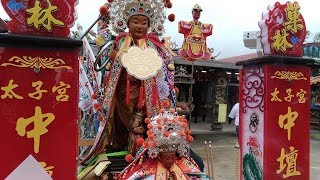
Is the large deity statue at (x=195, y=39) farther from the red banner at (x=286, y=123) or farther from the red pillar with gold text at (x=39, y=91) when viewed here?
the red pillar with gold text at (x=39, y=91)

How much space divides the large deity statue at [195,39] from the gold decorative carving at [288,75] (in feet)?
6.11

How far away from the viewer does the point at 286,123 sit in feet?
12.5

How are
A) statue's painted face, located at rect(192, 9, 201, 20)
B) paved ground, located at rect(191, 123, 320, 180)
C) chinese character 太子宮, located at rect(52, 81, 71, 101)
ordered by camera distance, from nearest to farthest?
1. chinese character 太子宮, located at rect(52, 81, 71, 101)
2. statue's painted face, located at rect(192, 9, 201, 20)
3. paved ground, located at rect(191, 123, 320, 180)

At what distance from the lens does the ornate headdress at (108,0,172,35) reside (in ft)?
13.8

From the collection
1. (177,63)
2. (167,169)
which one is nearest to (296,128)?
(167,169)

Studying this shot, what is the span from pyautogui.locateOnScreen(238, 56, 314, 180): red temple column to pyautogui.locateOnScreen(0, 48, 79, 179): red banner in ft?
6.43

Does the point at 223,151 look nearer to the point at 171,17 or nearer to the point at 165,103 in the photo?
the point at 171,17

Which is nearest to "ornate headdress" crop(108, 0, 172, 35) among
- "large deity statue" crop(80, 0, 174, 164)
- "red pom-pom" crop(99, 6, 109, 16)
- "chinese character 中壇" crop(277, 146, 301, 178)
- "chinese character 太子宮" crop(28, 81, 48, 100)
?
"large deity statue" crop(80, 0, 174, 164)

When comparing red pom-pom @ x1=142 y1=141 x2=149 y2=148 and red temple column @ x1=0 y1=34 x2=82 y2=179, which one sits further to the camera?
red pom-pom @ x1=142 y1=141 x2=149 y2=148

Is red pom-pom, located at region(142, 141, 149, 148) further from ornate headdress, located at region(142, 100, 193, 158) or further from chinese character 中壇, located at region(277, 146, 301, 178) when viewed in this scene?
chinese character 中壇, located at region(277, 146, 301, 178)

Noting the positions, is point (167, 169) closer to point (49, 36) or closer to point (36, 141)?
point (36, 141)

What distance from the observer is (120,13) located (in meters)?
4.27

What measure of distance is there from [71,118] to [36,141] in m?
0.31

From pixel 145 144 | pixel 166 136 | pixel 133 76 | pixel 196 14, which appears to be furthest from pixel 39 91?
pixel 196 14
